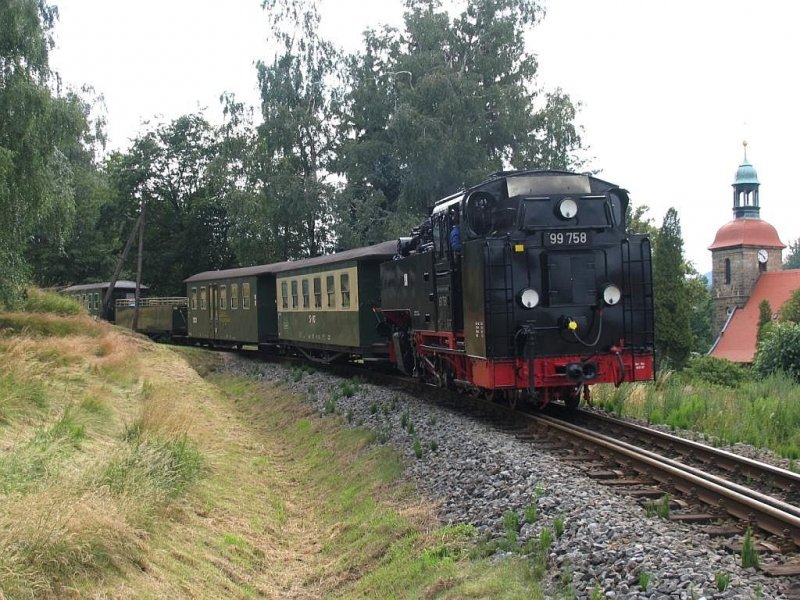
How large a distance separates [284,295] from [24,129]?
751 centimetres

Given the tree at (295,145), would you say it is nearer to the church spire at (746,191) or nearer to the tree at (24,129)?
the tree at (24,129)

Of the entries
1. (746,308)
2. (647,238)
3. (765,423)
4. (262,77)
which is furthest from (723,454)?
(746,308)

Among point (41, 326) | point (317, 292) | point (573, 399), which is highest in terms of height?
point (317, 292)

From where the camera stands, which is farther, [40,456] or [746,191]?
[746,191]

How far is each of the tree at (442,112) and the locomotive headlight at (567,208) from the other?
2073 centimetres

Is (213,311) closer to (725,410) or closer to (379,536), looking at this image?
(725,410)

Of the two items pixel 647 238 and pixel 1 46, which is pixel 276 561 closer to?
pixel 647 238

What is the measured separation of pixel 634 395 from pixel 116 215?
3934 centimetres

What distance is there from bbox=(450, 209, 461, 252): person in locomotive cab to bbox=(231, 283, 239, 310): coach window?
14792mm

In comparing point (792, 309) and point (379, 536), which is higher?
point (792, 309)

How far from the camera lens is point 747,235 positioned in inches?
2702

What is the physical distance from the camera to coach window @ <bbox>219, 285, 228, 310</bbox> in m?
25.7

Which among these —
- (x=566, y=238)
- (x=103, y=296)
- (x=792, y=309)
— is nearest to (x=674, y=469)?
(x=566, y=238)

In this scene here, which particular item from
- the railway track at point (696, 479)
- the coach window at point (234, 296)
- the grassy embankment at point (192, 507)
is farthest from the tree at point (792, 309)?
the railway track at point (696, 479)
